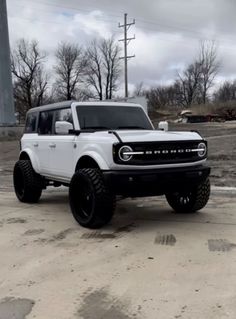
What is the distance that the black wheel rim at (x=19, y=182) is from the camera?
33.0 feet

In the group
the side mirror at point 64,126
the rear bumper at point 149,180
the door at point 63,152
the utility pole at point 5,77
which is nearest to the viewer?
the rear bumper at point 149,180

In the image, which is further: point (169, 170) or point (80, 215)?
point (80, 215)

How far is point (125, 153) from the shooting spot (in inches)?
278

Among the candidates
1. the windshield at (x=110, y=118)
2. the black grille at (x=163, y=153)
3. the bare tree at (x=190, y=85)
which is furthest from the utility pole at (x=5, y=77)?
the bare tree at (x=190, y=85)

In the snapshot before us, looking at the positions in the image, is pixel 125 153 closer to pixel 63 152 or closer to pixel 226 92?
pixel 63 152

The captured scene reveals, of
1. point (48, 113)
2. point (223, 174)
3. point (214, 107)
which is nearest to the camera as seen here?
point (48, 113)

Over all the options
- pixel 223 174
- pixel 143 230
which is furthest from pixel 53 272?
pixel 223 174

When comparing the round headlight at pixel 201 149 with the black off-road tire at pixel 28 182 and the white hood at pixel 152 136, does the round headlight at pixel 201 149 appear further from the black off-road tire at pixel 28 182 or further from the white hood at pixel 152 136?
the black off-road tire at pixel 28 182

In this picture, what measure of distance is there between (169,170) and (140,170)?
0.45 metres

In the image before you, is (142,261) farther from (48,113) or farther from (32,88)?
(32,88)

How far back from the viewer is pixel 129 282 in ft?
16.6

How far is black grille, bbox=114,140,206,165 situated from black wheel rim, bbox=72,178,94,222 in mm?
742

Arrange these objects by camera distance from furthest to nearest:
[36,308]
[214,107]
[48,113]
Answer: [214,107]
[48,113]
[36,308]

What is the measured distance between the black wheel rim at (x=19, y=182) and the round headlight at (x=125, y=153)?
3511 mm
